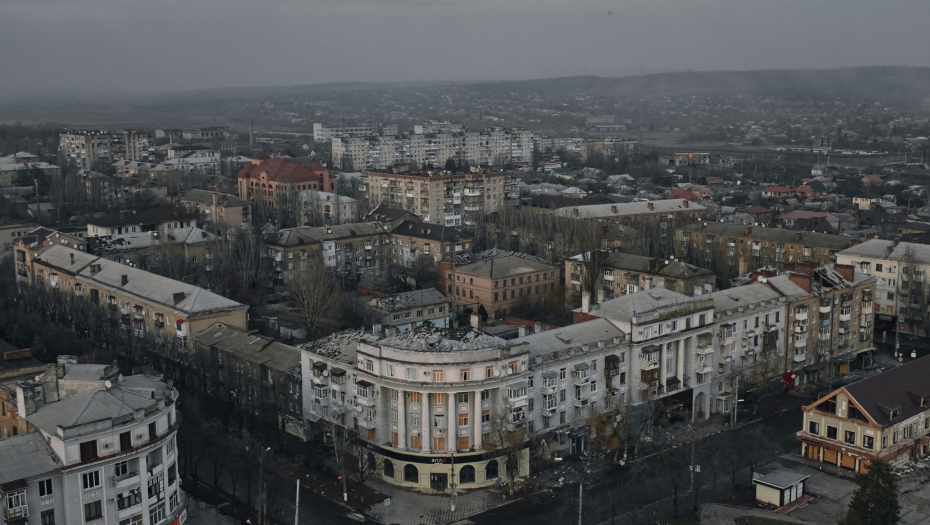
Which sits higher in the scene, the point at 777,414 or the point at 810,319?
the point at 810,319

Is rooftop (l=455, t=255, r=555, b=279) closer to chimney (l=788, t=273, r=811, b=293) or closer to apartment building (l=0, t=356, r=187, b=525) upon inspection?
chimney (l=788, t=273, r=811, b=293)

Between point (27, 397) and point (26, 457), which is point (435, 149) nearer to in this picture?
point (27, 397)

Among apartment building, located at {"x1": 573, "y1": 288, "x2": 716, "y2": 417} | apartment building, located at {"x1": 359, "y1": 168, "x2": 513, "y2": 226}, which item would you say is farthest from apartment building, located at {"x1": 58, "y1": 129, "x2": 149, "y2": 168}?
apartment building, located at {"x1": 573, "y1": 288, "x2": 716, "y2": 417}

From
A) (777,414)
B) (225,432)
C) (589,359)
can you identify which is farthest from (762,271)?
(225,432)

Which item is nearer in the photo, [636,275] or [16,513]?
[16,513]

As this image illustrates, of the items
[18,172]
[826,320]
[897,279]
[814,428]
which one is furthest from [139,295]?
[18,172]

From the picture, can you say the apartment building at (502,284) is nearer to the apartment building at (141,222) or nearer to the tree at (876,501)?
the apartment building at (141,222)

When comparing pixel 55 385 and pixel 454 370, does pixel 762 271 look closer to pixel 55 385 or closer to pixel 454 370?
pixel 454 370
